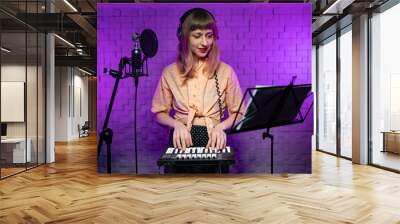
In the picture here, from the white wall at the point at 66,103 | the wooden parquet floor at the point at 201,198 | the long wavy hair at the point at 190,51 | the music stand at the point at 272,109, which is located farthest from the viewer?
the white wall at the point at 66,103

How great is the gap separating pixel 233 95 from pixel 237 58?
682 mm

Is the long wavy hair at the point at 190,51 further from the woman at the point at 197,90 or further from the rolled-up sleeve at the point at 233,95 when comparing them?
the rolled-up sleeve at the point at 233,95

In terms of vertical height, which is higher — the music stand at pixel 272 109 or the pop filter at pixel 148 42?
the pop filter at pixel 148 42

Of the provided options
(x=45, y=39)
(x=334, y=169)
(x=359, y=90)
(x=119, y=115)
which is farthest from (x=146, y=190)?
(x=359, y=90)

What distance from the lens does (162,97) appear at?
7125mm

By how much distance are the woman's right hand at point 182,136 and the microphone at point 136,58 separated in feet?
3.92

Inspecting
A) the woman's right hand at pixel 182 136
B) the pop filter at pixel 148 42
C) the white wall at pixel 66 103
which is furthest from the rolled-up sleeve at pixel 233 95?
the white wall at pixel 66 103

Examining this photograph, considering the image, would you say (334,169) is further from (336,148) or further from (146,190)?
(146,190)

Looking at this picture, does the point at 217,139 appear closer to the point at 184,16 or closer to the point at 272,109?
the point at 272,109

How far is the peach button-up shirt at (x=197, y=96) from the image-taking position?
702cm

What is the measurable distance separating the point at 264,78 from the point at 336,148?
4.20 meters

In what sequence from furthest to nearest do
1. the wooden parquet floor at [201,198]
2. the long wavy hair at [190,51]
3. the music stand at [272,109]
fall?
1. the long wavy hair at [190,51]
2. the music stand at [272,109]
3. the wooden parquet floor at [201,198]

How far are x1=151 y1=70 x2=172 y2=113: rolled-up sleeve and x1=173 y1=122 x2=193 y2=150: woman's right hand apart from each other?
370mm

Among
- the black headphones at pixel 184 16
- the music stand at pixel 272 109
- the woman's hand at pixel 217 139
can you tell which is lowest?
the woman's hand at pixel 217 139
